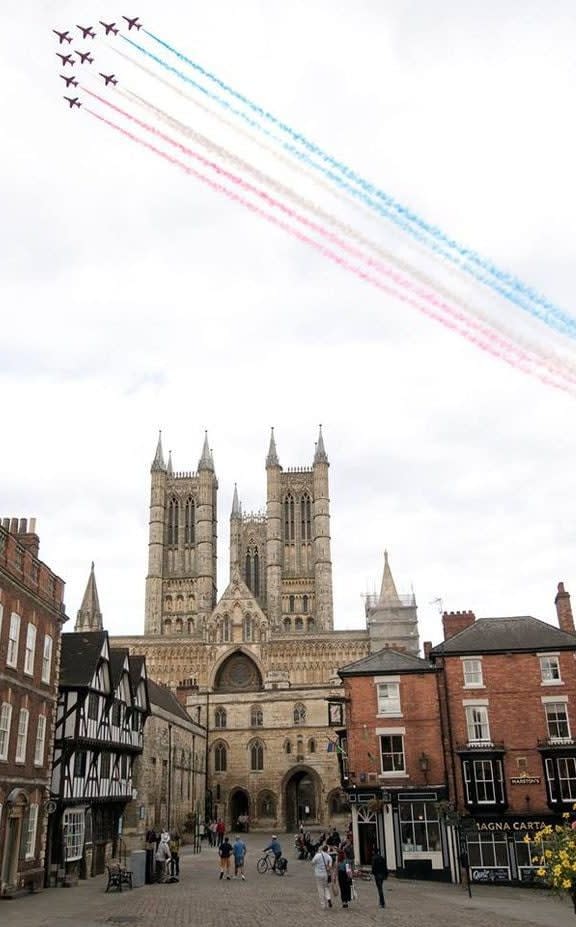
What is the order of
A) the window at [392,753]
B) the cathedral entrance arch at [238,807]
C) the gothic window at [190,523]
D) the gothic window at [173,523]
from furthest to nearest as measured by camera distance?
the gothic window at [173,523] < the gothic window at [190,523] < the cathedral entrance arch at [238,807] < the window at [392,753]

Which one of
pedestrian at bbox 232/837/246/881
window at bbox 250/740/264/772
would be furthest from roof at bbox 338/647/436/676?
window at bbox 250/740/264/772

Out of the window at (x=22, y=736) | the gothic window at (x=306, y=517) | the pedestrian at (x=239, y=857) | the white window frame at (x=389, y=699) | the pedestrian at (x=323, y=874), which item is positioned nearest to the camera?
the pedestrian at (x=323, y=874)

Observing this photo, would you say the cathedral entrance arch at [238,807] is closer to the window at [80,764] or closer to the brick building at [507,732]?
the brick building at [507,732]

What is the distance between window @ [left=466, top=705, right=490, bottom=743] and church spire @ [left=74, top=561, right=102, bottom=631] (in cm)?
7094

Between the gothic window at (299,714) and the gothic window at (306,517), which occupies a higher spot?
the gothic window at (306,517)

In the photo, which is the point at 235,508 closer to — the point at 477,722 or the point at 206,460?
the point at 206,460

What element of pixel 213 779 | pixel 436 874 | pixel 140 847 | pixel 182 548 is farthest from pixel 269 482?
pixel 436 874

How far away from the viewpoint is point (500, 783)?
95.9ft

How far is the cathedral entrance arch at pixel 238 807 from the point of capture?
193 feet

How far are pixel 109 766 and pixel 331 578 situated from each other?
69.7m

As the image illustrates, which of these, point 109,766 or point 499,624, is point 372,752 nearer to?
point 499,624

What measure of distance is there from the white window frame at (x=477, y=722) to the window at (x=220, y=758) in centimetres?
3438

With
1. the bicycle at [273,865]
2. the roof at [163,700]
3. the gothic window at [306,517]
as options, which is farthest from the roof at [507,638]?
the gothic window at [306,517]

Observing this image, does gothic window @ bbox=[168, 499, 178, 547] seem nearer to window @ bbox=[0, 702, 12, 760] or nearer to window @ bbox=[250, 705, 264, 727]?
window @ bbox=[250, 705, 264, 727]
